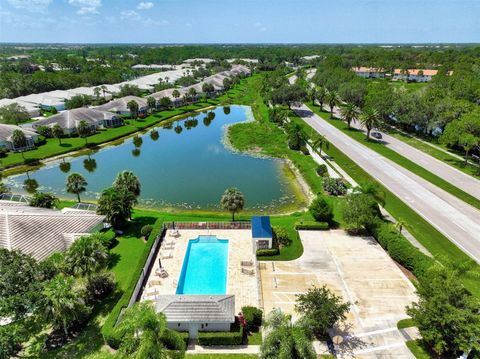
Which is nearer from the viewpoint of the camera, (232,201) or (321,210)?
(232,201)

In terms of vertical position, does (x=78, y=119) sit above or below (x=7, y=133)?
above

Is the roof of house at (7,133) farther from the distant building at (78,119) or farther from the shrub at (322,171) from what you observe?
the shrub at (322,171)

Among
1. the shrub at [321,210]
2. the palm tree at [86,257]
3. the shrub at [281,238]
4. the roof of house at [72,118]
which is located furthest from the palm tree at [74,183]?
the roof of house at [72,118]

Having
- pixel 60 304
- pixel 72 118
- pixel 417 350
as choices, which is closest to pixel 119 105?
pixel 72 118

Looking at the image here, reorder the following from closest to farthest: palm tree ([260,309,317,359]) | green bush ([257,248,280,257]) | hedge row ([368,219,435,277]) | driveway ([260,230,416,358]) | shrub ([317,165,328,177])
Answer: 1. palm tree ([260,309,317,359])
2. driveway ([260,230,416,358])
3. hedge row ([368,219,435,277])
4. green bush ([257,248,280,257])
5. shrub ([317,165,328,177])

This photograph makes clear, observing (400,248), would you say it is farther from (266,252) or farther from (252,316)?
(252,316)

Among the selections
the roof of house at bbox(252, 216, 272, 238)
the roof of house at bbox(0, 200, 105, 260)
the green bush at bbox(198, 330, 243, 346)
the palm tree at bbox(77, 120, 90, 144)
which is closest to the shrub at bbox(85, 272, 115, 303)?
the roof of house at bbox(0, 200, 105, 260)

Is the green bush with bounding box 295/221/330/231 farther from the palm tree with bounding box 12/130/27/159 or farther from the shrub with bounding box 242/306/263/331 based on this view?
the palm tree with bounding box 12/130/27/159

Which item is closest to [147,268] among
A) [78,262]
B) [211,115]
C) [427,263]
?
[78,262]
